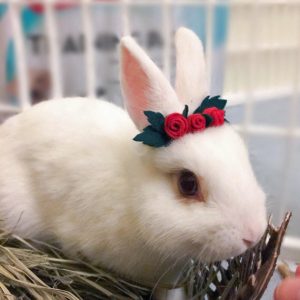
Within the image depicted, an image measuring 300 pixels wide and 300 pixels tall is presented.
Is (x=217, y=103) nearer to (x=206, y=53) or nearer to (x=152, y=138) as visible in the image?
(x=152, y=138)

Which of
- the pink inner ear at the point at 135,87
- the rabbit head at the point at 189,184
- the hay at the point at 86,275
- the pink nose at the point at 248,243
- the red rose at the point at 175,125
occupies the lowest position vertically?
the hay at the point at 86,275

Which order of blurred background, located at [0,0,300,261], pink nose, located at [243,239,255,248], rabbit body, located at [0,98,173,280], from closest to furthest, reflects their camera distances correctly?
pink nose, located at [243,239,255,248]
rabbit body, located at [0,98,173,280]
blurred background, located at [0,0,300,261]

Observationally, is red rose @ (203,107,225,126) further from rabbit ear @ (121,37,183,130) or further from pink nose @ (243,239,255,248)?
pink nose @ (243,239,255,248)

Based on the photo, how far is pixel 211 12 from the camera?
936 millimetres

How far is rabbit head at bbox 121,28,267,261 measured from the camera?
0.65 metres

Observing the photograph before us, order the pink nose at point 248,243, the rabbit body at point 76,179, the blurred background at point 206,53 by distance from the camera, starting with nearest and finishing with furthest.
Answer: the pink nose at point 248,243 < the rabbit body at point 76,179 < the blurred background at point 206,53

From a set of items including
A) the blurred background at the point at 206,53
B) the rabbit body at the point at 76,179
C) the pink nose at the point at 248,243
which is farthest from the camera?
→ the blurred background at the point at 206,53

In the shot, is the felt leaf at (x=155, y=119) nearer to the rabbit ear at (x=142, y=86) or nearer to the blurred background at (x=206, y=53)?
the rabbit ear at (x=142, y=86)

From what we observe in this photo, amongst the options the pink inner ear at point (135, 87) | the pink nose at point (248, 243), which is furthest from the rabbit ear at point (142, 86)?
the pink nose at point (248, 243)

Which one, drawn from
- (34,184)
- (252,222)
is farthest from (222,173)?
(34,184)

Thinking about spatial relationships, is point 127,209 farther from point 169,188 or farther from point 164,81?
point 164,81

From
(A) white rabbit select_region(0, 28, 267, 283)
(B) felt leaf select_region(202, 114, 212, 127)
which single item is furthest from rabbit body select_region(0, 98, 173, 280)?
(B) felt leaf select_region(202, 114, 212, 127)

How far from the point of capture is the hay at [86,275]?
0.73m

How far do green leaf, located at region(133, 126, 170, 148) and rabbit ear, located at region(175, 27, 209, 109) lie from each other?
0.07 m
